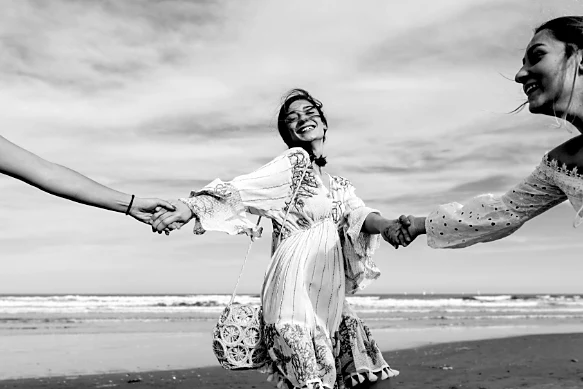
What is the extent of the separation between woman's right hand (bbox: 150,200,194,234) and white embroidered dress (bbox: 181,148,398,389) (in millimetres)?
58

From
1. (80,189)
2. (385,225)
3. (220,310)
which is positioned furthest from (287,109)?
(220,310)

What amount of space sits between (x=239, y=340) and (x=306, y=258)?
1.95 feet

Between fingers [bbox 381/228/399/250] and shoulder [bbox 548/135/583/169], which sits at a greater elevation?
shoulder [bbox 548/135/583/169]

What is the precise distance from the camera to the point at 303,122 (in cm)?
406

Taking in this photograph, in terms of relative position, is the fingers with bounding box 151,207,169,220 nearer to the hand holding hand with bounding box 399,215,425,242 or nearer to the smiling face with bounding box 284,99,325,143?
the smiling face with bounding box 284,99,325,143

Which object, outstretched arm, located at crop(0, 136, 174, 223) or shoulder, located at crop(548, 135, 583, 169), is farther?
outstretched arm, located at crop(0, 136, 174, 223)

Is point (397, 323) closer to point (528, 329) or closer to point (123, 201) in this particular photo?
point (528, 329)

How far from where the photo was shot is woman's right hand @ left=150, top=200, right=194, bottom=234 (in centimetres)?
359

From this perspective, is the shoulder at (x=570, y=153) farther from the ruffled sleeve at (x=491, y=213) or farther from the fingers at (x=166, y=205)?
the fingers at (x=166, y=205)

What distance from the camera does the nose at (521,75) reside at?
275 centimetres

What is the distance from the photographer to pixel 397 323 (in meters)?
19.1

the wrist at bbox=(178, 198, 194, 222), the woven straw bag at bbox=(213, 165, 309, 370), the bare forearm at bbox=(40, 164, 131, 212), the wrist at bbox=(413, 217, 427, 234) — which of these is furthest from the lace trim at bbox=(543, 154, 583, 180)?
the bare forearm at bbox=(40, 164, 131, 212)

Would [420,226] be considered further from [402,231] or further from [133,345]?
[133,345]

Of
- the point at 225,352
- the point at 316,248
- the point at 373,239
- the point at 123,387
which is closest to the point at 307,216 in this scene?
the point at 316,248
